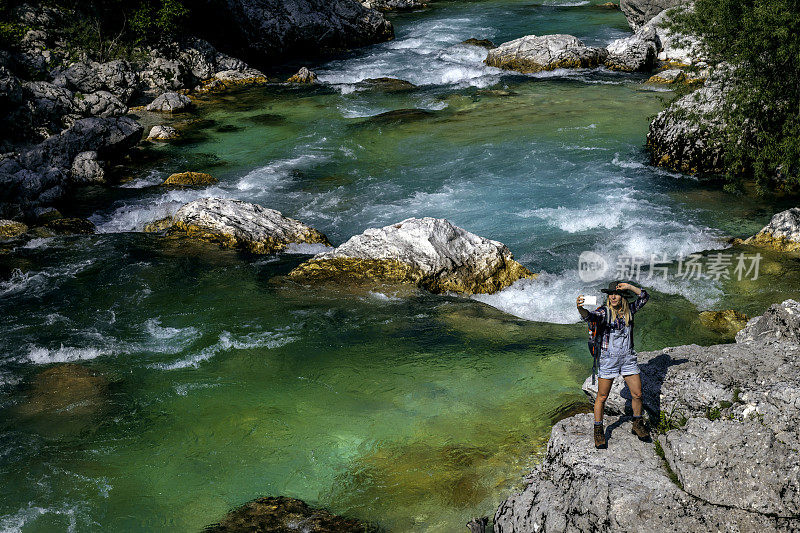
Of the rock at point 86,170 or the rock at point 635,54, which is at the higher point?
the rock at point 635,54

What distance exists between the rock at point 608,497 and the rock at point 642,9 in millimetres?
32223

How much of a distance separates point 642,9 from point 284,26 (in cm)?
1960

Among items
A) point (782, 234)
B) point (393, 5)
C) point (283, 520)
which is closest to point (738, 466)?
point (283, 520)

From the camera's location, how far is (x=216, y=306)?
12.7 metres

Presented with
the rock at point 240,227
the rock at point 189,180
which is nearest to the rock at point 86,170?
the rock at point 189,180

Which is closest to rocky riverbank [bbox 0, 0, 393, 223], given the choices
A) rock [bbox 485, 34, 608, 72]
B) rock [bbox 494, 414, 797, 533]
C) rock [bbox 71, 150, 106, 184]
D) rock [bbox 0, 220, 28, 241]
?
rock [bbox 71, 150, 106, 184]

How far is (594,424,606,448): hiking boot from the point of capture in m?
7.12

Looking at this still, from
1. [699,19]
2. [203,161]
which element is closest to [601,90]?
[699,19]

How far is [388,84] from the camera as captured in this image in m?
30.9

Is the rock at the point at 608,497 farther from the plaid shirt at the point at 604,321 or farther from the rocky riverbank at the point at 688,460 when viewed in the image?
the plaid shirt at the point at 604,321

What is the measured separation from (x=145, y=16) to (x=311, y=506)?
30.5 meters

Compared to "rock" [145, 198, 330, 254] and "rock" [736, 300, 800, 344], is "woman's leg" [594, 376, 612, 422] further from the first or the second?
"rock" [145, 198, 330, 254]

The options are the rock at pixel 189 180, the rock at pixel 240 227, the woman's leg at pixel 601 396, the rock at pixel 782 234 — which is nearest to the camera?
the woman's leg at pixel 601 396

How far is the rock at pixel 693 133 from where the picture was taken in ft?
59.1
